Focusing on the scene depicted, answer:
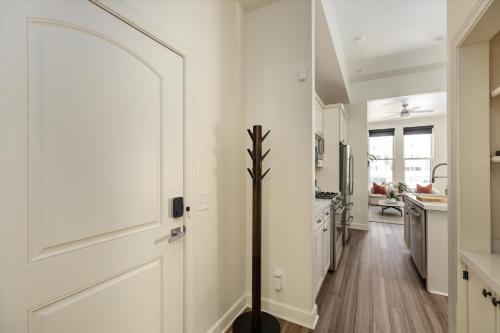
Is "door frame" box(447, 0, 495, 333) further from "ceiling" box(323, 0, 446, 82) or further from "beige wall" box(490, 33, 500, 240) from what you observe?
"ceiling" box(323, 0, 446, 82)

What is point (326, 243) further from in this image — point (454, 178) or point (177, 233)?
point (177, 233)

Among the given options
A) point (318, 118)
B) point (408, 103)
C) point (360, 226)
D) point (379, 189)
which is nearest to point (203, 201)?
point (318, 118)

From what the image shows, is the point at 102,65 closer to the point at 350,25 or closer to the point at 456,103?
the point at 456,103

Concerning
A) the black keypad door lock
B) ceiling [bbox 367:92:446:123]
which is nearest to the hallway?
the black keypad door lock

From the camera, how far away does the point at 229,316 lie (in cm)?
185

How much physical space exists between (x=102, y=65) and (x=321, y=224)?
221 centimetres

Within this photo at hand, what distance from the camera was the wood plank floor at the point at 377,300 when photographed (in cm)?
185

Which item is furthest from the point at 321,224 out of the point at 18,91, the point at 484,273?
the point at 18,91

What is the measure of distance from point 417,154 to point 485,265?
24.9 feet

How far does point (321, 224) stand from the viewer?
89.8 inches

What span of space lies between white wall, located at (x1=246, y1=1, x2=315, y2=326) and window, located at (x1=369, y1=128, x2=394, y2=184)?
7.10 m

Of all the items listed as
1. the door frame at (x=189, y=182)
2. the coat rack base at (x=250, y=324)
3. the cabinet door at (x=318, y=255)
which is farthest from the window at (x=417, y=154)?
the door frame at (x=189, y=182)

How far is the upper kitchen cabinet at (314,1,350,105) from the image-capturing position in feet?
7.75

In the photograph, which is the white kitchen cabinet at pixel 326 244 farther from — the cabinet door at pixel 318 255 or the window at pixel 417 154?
the window at pixel 417 154
